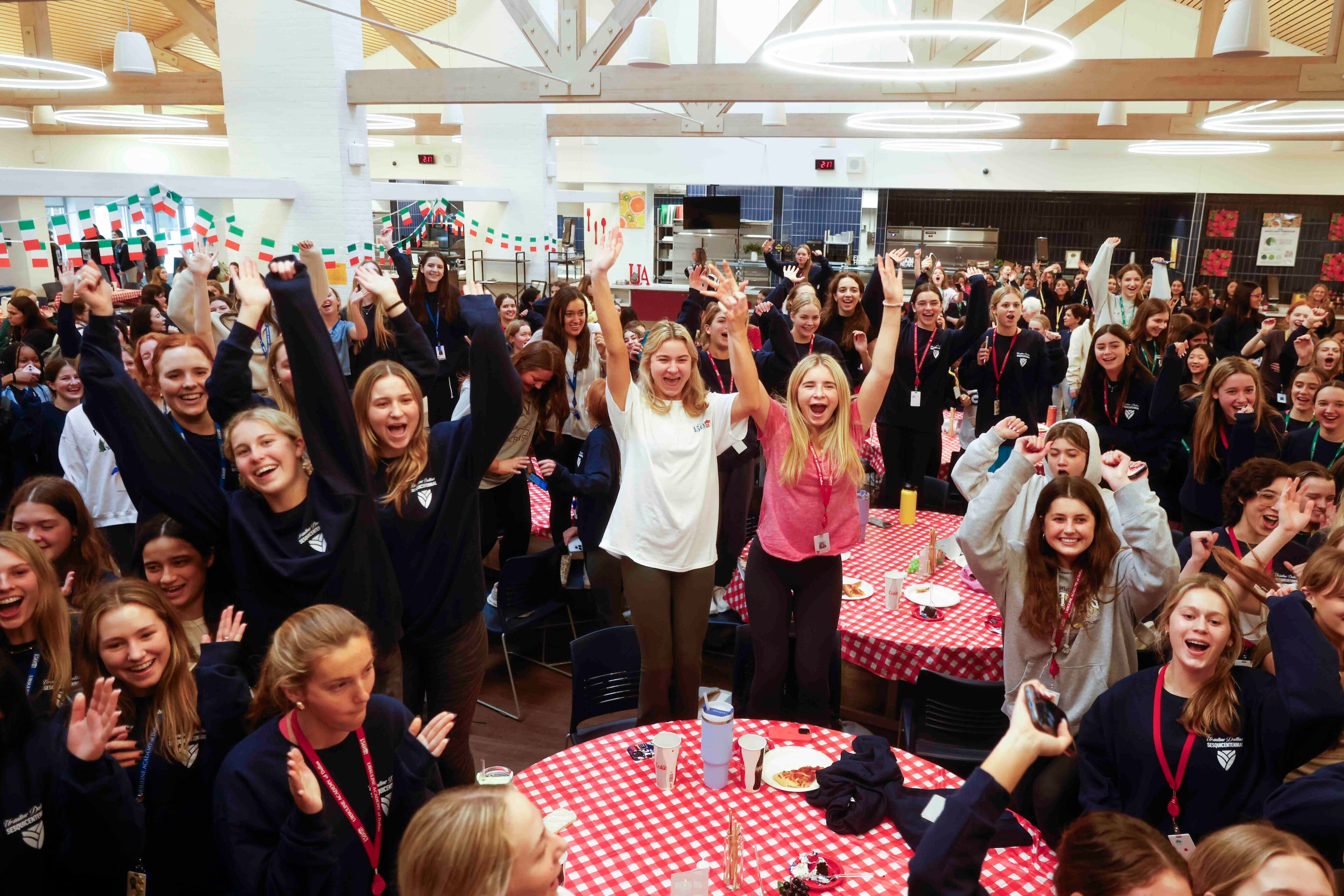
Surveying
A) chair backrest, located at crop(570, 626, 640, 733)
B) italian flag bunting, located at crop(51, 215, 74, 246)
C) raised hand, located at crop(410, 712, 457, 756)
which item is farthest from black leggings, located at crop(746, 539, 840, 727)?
italian flag bunting, located at crop(51, 215, 74, 246)

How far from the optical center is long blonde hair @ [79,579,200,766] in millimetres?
2262

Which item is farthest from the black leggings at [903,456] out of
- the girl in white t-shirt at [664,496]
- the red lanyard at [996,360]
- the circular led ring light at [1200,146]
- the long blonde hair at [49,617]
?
the circular led ring light at [1200,146]

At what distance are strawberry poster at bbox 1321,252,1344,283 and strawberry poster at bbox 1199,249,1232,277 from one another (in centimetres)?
136

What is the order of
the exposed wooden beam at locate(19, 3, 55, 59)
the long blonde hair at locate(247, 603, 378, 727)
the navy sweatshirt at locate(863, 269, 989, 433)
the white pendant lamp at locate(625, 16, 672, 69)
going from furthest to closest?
the exposed wooden beam at locate(19, 3, 55, 59), the white pendant lamp at locate(625, 16, 672, 69), the navy sweatshirt at locate(863, 269, 989, 433), the long blonde hair at locate(247, 603, 378, 727)

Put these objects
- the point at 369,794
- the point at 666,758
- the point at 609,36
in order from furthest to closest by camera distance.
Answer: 1. the point at 609,36
2. the point at 666,758
3. the point at 369,794

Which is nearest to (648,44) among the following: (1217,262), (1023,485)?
(1023,485)

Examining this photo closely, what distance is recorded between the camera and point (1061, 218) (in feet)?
53.3

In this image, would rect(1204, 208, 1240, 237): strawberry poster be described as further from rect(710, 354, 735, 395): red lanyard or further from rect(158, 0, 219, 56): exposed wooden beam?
rect(158, 0, 219, 56): exposed wooden beam

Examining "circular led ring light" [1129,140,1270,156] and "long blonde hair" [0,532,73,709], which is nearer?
"long blonde hair" [0,532,73,709]

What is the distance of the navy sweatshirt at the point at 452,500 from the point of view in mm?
2803

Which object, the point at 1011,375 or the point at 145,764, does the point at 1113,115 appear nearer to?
the point at 1011,375

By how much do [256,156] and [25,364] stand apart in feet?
13.5

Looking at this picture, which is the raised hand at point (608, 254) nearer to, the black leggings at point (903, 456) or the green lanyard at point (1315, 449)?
the black leggings at point (903, 456)

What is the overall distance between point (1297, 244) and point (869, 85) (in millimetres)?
11259
